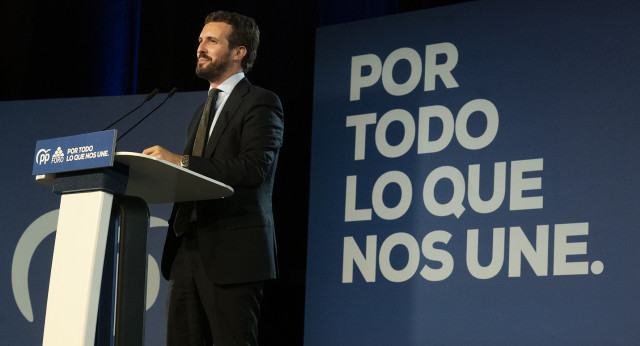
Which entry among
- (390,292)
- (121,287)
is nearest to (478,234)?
(390,292)

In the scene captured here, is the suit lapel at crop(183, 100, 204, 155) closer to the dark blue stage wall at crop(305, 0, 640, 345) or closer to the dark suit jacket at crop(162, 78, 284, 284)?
the dark suit jacket at crop(162, 78, 284, 284)

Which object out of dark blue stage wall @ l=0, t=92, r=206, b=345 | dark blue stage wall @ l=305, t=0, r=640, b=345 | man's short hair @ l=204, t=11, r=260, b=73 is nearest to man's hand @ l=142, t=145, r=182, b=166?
man's short hair @ l=204, t=11, r=260, b=73

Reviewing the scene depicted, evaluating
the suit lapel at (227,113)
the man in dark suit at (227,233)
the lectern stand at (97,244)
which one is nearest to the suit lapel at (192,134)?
the man in dark suit at (227,233)

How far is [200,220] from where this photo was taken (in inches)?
96.8

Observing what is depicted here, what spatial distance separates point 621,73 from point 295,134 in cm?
161

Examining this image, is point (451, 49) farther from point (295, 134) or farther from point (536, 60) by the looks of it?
point (295, 134)

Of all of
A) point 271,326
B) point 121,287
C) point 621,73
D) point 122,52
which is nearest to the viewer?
point 121,287

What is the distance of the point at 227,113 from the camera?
8.43ft

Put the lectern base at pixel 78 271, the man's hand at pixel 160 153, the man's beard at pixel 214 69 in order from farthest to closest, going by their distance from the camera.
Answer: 1. the man's beard at pixel 214 69
2. the man's hand at pixel 160 153
3. the lectern base at pixel 78 271

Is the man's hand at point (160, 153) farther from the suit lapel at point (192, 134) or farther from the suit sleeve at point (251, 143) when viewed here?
the suit lapel at point (192, 134)

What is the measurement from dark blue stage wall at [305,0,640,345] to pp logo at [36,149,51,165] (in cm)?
162

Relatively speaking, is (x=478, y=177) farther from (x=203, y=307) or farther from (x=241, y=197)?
(x=203, y=307)

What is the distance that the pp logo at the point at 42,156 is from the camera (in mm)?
1996

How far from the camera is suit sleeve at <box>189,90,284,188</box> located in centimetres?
235
